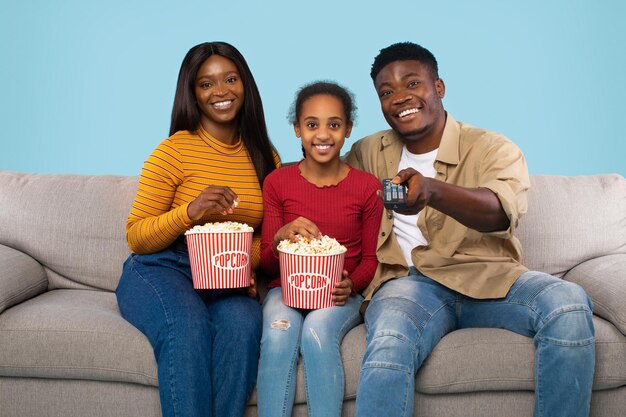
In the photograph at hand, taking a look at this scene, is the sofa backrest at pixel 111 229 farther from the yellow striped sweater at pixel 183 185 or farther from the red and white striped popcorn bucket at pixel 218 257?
the red and white striped popcorn bucket at pixel 218 257

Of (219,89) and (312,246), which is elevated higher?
(219,89)

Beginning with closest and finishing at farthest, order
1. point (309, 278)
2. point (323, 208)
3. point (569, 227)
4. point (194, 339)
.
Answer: point (194, 339), point (309, 278), point (323, 208), point (569, 227)

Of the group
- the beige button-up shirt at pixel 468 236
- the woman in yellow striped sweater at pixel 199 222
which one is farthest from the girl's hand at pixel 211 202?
the beige button-up shirt at pixel 468 236

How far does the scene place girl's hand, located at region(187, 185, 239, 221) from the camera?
260 centimetres

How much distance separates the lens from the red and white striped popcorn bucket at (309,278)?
252 cm

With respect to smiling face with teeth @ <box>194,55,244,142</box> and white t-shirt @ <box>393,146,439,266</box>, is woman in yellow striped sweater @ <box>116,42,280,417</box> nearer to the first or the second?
smiling face with teeth @ <box>194,55,244,142</box>

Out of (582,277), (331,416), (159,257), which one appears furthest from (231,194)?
(582,277)

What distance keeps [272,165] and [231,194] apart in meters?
0.49

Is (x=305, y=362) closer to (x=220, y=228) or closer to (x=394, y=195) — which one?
(x=220, y=228)

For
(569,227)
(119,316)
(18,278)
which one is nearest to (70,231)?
(18,278)

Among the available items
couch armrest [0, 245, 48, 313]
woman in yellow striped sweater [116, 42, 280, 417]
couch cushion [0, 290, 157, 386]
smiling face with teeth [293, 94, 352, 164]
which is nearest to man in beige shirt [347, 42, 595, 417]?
smiling face with teeth [293, 94, 352, 164]

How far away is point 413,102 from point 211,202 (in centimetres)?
87

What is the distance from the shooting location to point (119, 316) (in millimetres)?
2785

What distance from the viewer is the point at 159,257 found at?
2771mm
